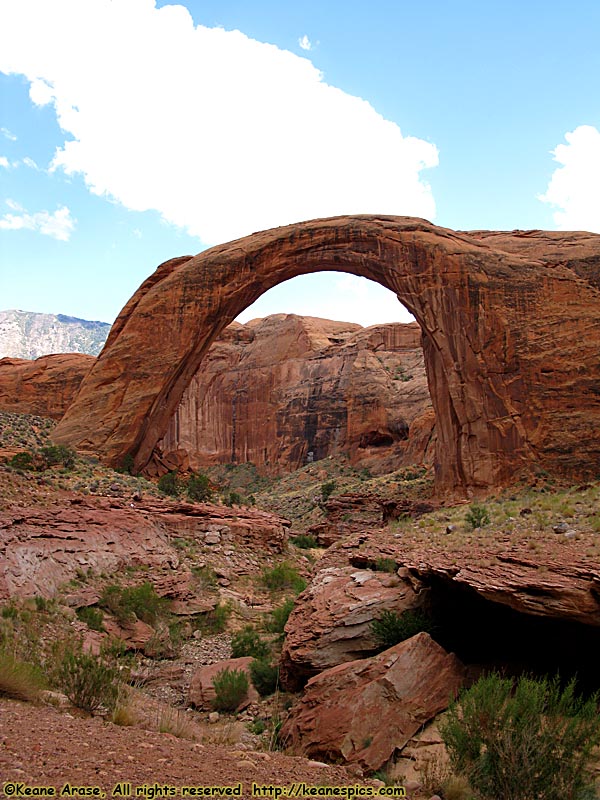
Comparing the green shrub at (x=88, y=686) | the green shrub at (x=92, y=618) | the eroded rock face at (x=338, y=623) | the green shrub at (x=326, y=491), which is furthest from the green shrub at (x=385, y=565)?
the green shrub at (x=326, y=491)

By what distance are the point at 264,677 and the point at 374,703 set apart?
8.92 feet

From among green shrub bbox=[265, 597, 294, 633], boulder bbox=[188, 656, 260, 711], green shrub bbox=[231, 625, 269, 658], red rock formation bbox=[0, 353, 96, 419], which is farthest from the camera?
red rock formation bbox=[0, 353, 96, 419]

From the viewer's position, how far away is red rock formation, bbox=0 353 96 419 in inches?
1393

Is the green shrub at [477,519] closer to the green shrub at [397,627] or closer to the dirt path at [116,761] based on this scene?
the green shrub at [397,627]

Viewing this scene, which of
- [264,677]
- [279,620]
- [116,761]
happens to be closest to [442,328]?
[279,620]

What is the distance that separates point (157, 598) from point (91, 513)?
8.65 feet

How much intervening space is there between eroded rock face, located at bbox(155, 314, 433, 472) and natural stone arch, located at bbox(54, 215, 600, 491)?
1180 cm

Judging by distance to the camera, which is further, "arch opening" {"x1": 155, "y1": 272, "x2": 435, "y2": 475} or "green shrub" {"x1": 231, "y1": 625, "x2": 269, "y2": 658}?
"arch opening" {"x1": 155, "y1": 272, "x2": 435, "y2": 475}

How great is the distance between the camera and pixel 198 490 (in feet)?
70.6

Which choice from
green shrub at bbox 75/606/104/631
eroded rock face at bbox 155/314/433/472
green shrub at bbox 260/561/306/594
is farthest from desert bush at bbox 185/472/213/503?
eroded rock face at bbox 155/314/433/472

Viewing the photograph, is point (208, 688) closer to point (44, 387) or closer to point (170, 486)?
point (170, 486)

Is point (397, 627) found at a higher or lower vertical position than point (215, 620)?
higher

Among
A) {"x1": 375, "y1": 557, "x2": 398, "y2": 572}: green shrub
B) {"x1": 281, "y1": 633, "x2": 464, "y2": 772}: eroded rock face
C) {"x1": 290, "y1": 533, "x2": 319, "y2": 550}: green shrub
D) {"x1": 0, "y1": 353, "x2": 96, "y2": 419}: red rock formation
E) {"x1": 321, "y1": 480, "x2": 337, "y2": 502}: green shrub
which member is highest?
{"x1": 0, "y1": 353, "x2": 96, "y2": 419}: red rock formation

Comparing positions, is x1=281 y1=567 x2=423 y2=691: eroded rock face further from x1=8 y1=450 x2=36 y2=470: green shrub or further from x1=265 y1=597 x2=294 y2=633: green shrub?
x1=8 y1=450 x2=36 y2=470: green shrub
